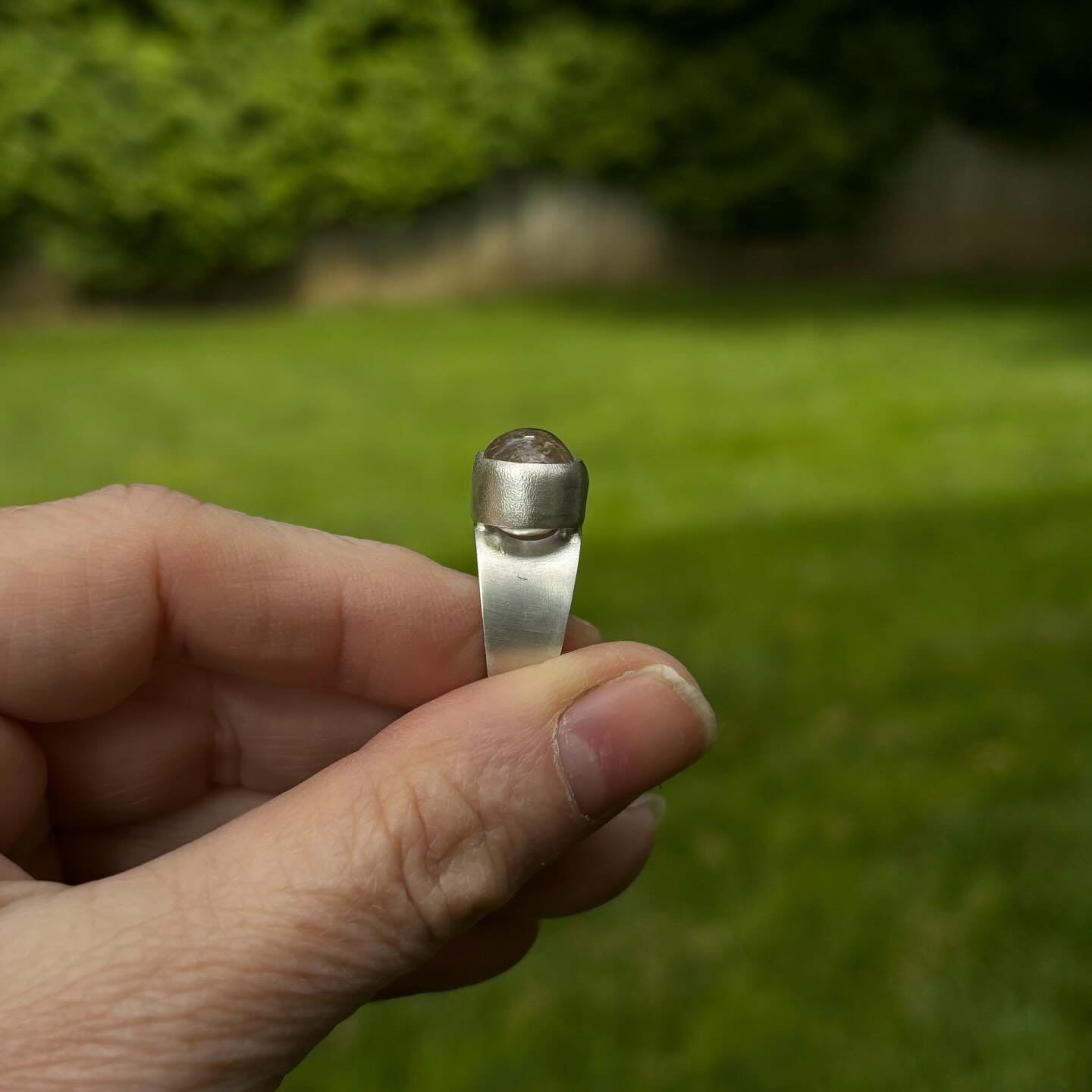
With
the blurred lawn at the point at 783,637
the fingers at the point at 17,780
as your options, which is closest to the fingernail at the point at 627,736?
the fingers at the point at 17,780

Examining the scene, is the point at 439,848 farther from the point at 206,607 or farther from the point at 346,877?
the point at 206,607

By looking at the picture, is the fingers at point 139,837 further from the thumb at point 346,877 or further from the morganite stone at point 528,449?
the morganite stone at point 528,449

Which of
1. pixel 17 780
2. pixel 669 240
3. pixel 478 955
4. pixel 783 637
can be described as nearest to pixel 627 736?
pixel 478 955

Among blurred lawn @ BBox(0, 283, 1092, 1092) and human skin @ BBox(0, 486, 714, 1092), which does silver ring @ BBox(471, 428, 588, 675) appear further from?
blurred lawn @ BBox(0, 283, 1092, 1092)

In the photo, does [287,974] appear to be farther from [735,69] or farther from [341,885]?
[735,69]

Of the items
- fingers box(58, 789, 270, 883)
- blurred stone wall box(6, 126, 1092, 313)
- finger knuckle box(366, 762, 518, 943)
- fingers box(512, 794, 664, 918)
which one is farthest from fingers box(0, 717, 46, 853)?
blurred stone wall box(6, 126, 1092, 313)

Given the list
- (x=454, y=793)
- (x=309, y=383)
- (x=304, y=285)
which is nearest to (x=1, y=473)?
(x=309, y=383)
